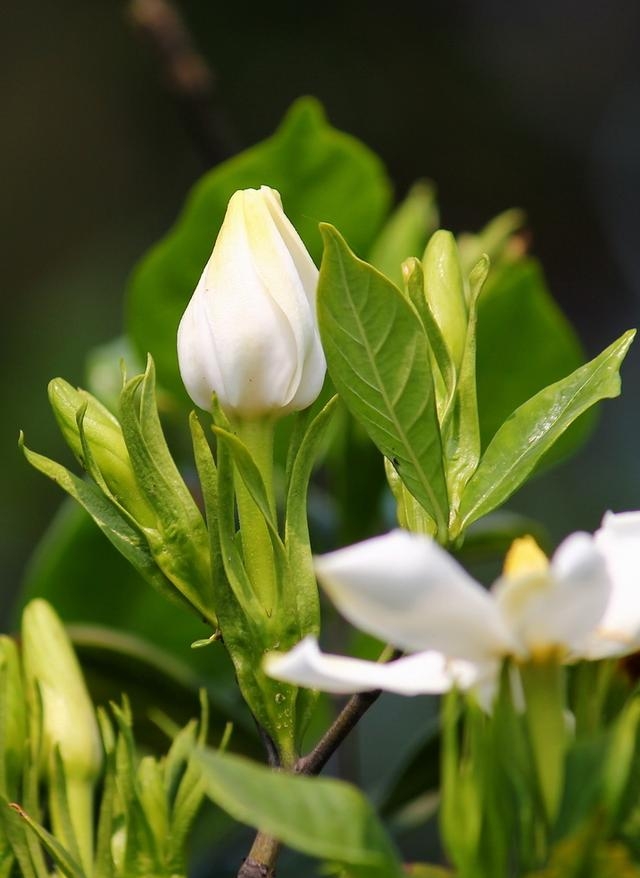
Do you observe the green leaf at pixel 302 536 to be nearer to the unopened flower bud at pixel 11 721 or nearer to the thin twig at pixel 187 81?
the unopened flower bud at pixel 11 721

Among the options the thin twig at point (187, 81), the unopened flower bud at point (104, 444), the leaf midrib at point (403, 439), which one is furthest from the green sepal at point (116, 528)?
the thin twig at point (187, 81)

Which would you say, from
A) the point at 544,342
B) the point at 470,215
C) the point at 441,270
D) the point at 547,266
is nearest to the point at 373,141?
the point at 470,215

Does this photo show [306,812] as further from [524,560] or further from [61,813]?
[61,813]

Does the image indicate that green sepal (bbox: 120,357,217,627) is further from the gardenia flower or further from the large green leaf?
the large green leaf

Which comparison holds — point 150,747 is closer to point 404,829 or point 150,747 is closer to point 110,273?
point 404,829

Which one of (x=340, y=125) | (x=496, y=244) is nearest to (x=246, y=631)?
(x=496, y=244)

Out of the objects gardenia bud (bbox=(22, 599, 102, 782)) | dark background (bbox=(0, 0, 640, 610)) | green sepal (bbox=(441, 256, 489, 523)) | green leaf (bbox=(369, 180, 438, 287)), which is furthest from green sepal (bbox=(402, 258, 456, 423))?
dark background (bbox=(0, 0, 640, 610))
